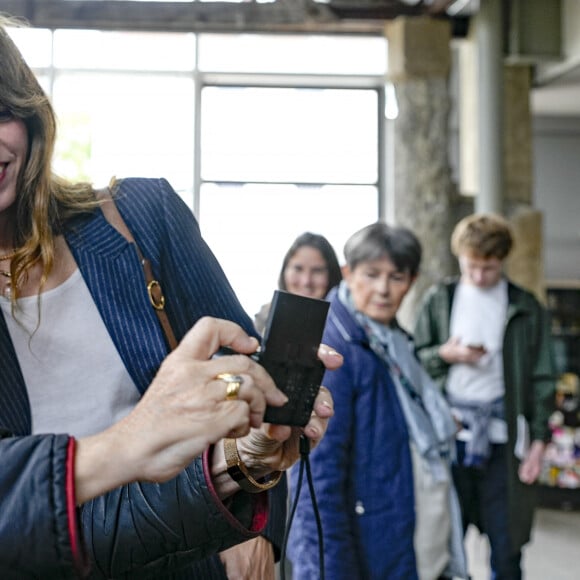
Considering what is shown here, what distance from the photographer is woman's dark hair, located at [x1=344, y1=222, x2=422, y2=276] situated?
3.06 metres

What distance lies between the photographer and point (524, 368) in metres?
4.07

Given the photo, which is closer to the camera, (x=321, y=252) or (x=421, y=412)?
(x=421, y=412)

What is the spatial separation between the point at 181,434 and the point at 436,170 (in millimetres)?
5438

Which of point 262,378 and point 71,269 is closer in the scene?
point 262,378

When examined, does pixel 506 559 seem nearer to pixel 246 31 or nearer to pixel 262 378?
pixel 262 378

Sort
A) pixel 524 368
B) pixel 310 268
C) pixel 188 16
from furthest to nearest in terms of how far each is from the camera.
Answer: pixel 188 16 < pixel 524 368 < pixel 310 268

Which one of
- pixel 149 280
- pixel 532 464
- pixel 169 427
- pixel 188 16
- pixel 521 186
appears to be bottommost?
pixel 532 464

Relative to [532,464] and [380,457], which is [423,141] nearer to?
[532,464]

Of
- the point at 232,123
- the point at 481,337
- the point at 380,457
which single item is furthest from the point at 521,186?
the point at 380,457

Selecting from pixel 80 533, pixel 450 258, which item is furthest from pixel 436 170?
pixel 80 533

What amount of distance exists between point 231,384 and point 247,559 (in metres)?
0.52

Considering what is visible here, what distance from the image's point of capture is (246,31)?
6574 mm

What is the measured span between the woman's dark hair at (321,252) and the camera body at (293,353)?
2729 mm

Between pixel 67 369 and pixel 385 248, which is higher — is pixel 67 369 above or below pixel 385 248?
below
